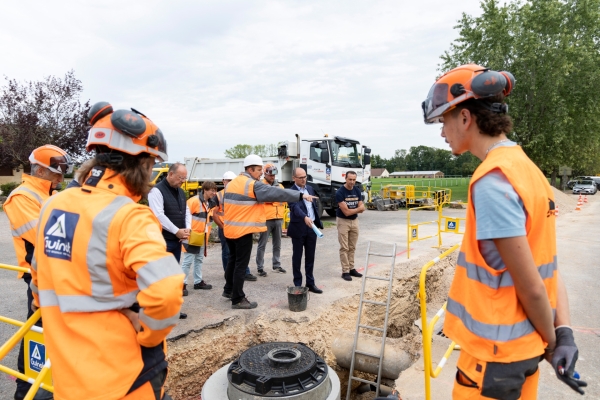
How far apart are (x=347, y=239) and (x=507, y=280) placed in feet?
17.7

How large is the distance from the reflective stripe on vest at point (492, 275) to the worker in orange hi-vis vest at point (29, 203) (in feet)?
10.6

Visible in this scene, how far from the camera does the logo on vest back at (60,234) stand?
1.48 m

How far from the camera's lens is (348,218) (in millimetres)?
6754

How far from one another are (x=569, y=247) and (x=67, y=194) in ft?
38.8

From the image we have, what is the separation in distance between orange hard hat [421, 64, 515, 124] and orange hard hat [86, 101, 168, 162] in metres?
1.27

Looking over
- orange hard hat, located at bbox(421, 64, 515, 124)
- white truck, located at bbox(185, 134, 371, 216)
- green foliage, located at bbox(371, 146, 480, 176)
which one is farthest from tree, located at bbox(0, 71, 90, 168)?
green foliage, located at bbox(371, 146, 480, 176)

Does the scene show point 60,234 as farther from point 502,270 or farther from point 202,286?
point 202,286

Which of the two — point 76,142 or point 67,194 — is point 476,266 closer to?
point 67,194

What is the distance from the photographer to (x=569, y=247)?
Answer: 9984 millimetres

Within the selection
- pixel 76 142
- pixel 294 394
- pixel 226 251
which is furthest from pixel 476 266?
pixel 76 142

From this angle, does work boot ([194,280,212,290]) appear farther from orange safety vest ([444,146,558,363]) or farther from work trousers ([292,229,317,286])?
orange safety vest ([444,146,558,363])

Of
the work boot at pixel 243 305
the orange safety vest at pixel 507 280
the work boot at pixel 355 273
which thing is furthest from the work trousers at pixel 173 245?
the orange safety vest at pixel 507 280

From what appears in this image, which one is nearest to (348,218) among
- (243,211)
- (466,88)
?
(243,211)

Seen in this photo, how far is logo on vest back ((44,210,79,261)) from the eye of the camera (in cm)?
148
